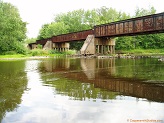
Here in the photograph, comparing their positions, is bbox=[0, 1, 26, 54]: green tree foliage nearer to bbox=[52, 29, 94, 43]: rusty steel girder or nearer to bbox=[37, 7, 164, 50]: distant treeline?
bbox=[52, 29, 94, 43]: rusty steel girder

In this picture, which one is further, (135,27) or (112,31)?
(112,31)

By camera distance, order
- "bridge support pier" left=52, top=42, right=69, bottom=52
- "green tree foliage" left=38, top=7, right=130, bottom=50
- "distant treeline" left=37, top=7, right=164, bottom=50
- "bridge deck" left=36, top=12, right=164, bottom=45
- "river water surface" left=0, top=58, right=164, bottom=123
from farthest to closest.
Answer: "green tree foliage" left=38, top=7, right=130, bottom=50 → "bridge support pier" left=52, top=42, right=69, bottom=52 → "distant treeline" left=37, top=7, right=164, bottom=50 → "bridge deck" left=36, top=12, right=164, bottom=45 → "river water surface" left=0, top=58, right=164, bottom=123

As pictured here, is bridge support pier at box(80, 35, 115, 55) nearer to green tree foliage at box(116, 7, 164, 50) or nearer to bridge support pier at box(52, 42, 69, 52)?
green tree foliage at box(116, 7, 164, 50)

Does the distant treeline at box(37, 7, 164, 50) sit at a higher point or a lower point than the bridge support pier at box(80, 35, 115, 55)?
higher

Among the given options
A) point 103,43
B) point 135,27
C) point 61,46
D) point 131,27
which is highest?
point 131,27

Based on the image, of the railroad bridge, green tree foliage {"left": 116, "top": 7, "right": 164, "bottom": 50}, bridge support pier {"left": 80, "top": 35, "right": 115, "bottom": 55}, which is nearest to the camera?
the railroad bridge

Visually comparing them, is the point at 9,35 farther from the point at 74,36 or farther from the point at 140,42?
the point at 140,42

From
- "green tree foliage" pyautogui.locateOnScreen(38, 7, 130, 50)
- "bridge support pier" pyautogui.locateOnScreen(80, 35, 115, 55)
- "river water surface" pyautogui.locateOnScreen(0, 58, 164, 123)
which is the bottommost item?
"river water surface" pyautogui.locateOnScreen(0, 58, 164, 123)

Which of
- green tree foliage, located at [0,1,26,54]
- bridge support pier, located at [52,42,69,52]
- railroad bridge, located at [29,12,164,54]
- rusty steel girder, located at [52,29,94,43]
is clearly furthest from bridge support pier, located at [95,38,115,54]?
bridge support pier, located at [52,42,69,52]

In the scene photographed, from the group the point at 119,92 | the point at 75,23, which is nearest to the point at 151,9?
the point at 75,23

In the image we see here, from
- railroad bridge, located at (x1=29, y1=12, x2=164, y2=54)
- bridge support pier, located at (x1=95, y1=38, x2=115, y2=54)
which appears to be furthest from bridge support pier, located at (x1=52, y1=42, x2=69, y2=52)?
bridge support pier, located at (x1=95, y1=38, x2=115, y2=54)

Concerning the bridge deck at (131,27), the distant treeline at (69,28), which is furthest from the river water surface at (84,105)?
the distant treeline at (69,28)

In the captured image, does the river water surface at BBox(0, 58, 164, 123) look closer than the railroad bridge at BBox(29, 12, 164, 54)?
Yes

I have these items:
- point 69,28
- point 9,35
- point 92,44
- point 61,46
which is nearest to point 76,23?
point 69,28
